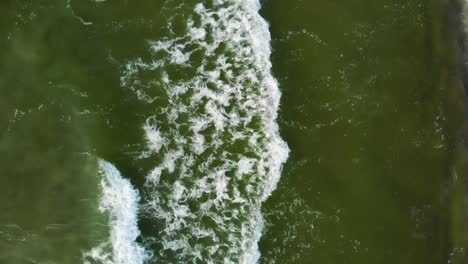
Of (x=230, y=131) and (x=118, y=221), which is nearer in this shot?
(x=118, y=221)

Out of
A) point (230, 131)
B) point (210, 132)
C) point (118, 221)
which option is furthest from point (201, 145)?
point (118, 221)

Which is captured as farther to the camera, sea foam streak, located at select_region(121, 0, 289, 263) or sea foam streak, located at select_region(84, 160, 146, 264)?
sea foam streak, located at select_region(121, 0, 289, 263)

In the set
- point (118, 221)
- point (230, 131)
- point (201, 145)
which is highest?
point (230, 131)

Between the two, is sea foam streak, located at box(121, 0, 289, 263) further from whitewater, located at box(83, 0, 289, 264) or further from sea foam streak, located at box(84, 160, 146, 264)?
sea foam streak, located at box(84, 160, 146, 264)

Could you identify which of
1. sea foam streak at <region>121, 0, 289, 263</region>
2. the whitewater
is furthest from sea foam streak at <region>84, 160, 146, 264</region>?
sea foam streak at <region>121, 0, 289, 263</region>

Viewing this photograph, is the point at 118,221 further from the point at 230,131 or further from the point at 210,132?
the point at 230,131

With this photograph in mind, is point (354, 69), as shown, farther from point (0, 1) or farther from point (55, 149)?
point (0, 1)
